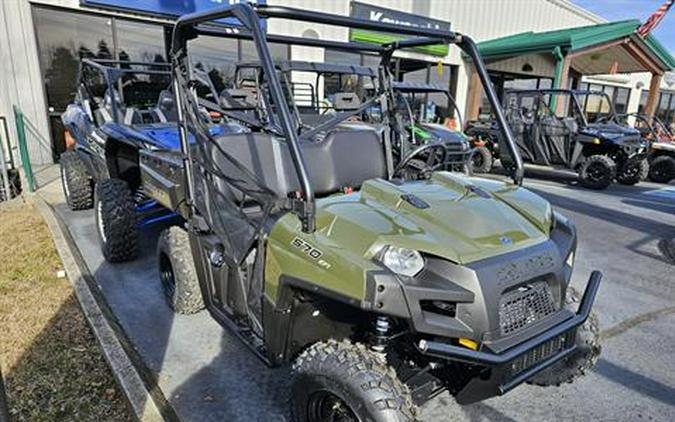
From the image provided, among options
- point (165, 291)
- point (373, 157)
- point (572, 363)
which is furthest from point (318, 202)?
point (165, 291)

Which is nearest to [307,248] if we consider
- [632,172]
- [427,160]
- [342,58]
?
[427,160]

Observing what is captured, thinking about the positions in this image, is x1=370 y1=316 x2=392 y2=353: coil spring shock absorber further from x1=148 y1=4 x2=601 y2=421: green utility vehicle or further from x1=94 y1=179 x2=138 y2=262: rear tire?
x1=94 y1=179 x2=138 y2=262: rear tire

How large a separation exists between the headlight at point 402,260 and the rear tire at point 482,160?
9.21 metres

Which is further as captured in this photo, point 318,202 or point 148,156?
point 148,156

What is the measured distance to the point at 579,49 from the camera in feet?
39.4

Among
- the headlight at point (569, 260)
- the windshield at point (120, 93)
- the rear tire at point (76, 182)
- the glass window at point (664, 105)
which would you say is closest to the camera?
the headlight at point (569, 260)

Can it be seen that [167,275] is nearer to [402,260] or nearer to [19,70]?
[402,260]

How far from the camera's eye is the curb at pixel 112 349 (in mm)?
2242

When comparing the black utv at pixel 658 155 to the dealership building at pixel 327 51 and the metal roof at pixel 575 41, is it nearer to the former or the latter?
the dealership building at pixel 327 51

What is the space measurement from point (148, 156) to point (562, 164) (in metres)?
8.44

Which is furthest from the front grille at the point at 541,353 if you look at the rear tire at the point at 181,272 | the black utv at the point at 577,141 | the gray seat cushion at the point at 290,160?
the black utv at the point at 577,141

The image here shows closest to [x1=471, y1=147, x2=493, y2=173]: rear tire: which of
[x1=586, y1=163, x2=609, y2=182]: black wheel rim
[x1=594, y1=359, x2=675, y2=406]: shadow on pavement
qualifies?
[x1=586, y1=163, x2=609, y2=182]: black wheel rim

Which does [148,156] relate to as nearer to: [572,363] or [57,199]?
[572,363]

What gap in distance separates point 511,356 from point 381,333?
1.57 ft
